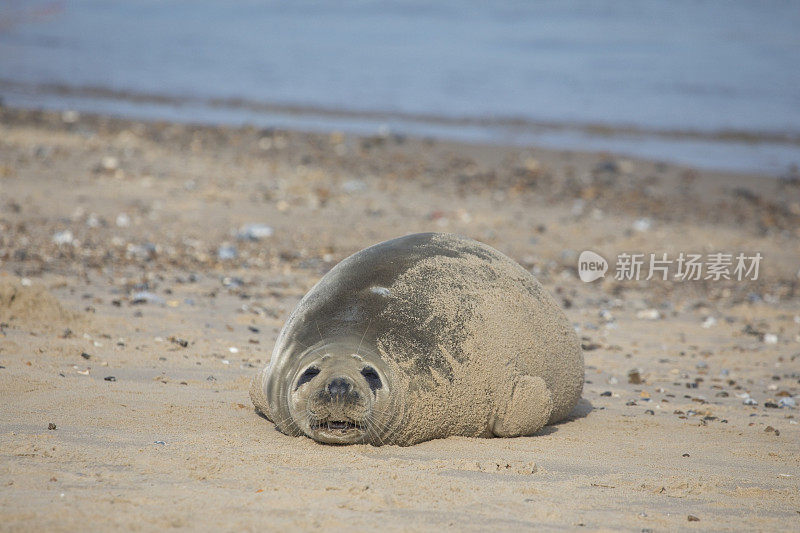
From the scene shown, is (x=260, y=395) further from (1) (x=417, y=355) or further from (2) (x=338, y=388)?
(1) (x=417, y=355)

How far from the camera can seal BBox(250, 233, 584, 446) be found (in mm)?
4316

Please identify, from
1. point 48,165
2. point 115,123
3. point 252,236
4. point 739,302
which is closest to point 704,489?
point 739,302

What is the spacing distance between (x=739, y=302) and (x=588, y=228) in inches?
91.3

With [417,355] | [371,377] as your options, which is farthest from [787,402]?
[371,377]

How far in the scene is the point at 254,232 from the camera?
948 centimetres

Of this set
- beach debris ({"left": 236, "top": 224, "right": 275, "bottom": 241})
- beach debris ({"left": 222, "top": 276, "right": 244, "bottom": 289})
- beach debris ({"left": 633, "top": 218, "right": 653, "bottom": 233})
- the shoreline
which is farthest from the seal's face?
the shoreline

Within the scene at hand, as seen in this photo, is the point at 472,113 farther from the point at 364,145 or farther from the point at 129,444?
the point at 129,444

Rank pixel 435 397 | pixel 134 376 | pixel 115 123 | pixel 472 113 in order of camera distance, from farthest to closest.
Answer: pixel 472 113 → pixel 115 123 → pixel 134 376 → pixel 435 397

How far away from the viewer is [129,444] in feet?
13.5

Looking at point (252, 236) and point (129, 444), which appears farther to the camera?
point (252, 236)

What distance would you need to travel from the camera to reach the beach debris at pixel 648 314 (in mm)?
8102

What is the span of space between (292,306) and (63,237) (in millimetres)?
2683

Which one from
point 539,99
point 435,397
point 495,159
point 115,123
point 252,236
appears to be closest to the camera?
point 435,397

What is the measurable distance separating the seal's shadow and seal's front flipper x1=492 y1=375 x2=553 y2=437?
0.19 metres
